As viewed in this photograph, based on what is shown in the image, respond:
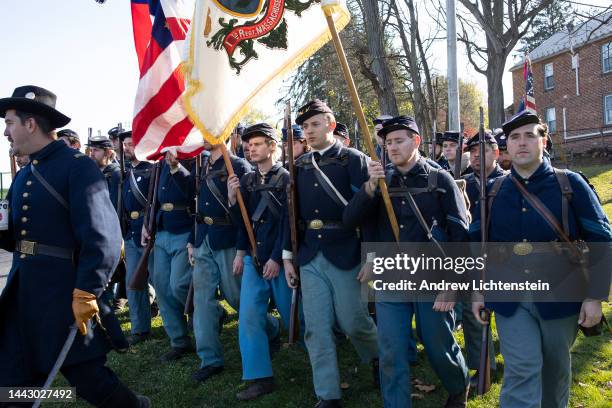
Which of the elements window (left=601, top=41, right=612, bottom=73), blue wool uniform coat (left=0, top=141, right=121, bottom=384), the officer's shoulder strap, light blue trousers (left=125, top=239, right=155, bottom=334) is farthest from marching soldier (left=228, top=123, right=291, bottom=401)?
window (left=601, top=41, right=612, bottom=73)

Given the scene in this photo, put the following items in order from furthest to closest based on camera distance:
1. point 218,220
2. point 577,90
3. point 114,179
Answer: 1. point 577,90
2. point 114,179
3. point 218,220

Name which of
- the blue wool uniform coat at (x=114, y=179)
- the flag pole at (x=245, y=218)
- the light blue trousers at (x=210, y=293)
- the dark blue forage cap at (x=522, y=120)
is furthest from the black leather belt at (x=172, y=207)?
the dark blue forage cap at (x=522, y=120)

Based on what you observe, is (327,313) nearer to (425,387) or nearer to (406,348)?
(406,348)

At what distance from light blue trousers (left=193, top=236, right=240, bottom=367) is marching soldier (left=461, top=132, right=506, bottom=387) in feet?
7.90

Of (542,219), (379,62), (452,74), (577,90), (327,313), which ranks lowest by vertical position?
(327,313)

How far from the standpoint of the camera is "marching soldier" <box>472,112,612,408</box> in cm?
358

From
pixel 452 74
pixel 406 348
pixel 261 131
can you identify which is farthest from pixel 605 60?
pixel 406 348

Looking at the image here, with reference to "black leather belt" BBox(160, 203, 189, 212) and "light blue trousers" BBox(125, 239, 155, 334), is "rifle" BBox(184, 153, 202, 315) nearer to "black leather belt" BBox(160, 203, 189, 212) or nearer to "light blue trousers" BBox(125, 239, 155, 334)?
"black leather belt" BBox(160, 203, 189, 212)

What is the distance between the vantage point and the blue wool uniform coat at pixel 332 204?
486cm

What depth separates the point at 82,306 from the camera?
370 centimetres

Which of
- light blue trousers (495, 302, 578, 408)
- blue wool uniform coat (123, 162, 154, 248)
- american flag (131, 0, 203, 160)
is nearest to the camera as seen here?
light blue trousers (495, 302, 578, 408)

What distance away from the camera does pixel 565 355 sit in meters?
3.68

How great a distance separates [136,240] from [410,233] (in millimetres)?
4075

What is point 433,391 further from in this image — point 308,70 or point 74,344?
point 308,70
